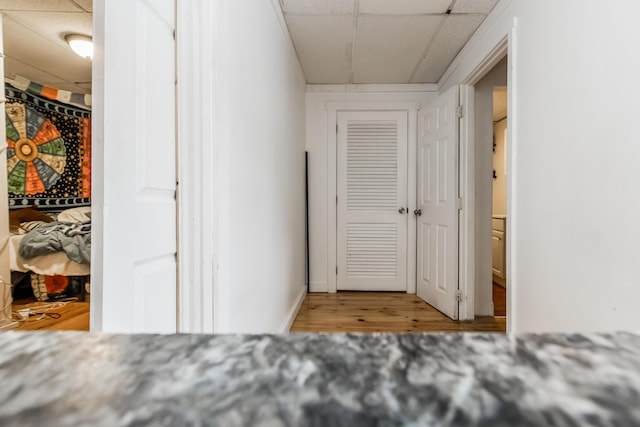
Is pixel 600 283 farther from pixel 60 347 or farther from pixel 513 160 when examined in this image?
pixel 60 347

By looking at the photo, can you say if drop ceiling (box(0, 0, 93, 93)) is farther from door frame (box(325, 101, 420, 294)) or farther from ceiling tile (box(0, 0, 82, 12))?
door frame (box(325, 101, 420, 294))

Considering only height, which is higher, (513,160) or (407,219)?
(513,160)

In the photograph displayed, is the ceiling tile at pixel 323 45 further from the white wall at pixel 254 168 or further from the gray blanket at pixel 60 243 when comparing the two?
the gray blanket at pixel 60 243

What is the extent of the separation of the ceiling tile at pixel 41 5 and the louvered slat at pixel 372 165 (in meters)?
2.53

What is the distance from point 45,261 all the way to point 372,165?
3042mm

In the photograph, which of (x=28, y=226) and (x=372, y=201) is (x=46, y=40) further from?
(x=372, y=201)

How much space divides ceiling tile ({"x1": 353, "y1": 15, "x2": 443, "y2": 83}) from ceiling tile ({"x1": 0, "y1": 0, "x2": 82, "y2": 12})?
6.54 ft

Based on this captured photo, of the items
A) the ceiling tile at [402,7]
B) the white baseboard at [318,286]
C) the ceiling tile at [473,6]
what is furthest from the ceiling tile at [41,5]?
the white baseboard at [318,286]

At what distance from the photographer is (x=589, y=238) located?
129 centimetres

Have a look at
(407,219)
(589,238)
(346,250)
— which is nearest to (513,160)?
(589,238)

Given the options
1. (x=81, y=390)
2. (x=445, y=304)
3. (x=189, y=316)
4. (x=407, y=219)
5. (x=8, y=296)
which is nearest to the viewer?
(x=81, y=390)

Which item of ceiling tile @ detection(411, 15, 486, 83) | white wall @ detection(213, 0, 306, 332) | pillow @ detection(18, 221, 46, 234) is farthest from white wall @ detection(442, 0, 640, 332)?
pillow @ detection(18, 221, 46, 234)

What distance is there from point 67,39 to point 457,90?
326 cm

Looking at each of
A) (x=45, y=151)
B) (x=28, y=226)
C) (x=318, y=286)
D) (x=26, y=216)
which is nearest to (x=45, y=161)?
(x=45, y=151)
